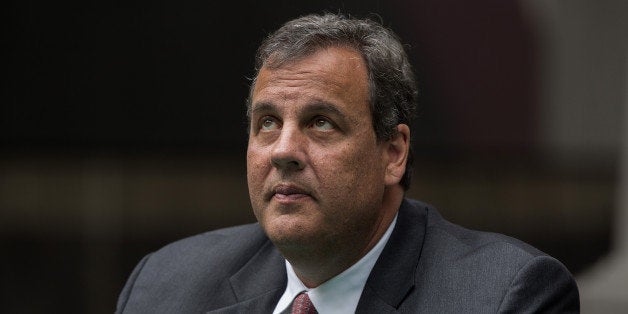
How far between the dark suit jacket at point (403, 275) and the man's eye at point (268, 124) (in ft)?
1.77

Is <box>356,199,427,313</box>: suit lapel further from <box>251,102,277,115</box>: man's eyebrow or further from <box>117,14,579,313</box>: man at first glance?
<box>251,102,277,115</box>: man's eyebrow

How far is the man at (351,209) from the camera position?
3186 mm

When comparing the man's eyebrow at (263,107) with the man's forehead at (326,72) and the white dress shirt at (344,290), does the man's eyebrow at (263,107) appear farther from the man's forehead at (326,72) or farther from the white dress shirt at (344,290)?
the white dress shirt at (344,290)

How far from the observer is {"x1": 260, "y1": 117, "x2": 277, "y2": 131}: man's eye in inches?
131

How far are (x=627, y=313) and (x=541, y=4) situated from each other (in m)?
2.25

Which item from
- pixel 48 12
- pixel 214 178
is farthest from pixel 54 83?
pixel 214 178

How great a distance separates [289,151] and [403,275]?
55 centimetres

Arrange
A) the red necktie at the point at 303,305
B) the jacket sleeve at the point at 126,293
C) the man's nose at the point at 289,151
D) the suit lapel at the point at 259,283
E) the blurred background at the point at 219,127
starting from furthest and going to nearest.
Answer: the blurred background at the point at 219,127 < the jacket sleeve at the point at 126,293 < the suit lapel at the point at 259,283 < the red necktie at the point at 303,305 < the man's nose at the point at 289,151

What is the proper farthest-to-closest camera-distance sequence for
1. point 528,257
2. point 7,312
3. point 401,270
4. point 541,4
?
1. point 7,312
2. point 541,4
3. point 401,270
4. point 528,257

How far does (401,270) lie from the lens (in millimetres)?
3375

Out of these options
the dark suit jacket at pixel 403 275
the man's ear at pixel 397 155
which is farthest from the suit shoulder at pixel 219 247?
the man's ear at pixel 397 155

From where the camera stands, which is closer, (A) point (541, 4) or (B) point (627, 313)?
(B) point (627, 313)

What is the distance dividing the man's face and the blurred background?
333 cm

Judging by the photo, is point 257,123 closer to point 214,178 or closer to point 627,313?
point 627,313
